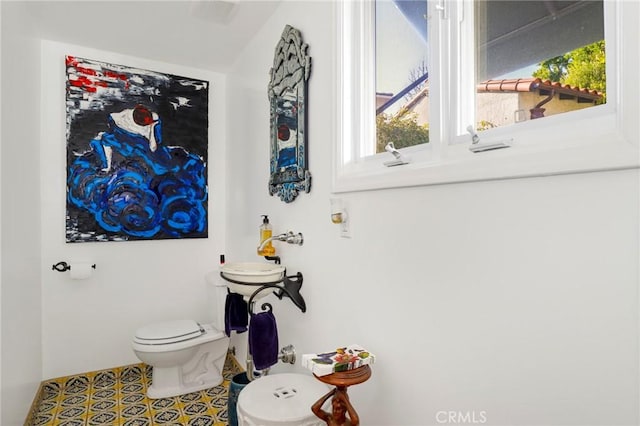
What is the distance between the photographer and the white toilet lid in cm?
228

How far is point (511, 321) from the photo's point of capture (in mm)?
906

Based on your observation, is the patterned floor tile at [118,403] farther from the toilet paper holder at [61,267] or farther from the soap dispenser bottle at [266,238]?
the soap dispenser bottle at [266,238]

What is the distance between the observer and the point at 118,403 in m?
2.33

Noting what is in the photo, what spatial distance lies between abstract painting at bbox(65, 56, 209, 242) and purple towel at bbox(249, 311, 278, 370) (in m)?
1.59

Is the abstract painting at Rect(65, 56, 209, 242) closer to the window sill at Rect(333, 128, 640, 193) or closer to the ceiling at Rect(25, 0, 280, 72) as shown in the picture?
the ceiling at Rect(25, 0, 280, 72)

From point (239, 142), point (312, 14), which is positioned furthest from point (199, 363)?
point (312, 14)

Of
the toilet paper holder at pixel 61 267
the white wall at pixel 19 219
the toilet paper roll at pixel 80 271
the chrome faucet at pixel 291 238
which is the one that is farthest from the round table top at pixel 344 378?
the toilet paper holder at pixel 61 267

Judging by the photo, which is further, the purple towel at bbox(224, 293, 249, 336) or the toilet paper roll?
the toilet paper roll

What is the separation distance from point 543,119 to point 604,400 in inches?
25.6

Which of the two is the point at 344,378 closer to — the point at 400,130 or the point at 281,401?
the point at 281,401

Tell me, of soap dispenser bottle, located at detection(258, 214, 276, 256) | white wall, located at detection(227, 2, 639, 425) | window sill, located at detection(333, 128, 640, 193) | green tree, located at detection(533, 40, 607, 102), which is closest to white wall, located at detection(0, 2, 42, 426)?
soap dispenser bottle, located at detection(258, 214, 276, 256)

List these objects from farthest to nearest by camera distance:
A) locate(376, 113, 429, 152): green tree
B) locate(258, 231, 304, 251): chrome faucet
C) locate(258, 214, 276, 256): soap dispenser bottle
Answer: locate(258, 214, 276, 256): soap dispenser bottle < locate(258, 231, 304, 251): chrome faucet < locate(376, 113, 429, 152): green tree

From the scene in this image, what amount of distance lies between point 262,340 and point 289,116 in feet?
3.91

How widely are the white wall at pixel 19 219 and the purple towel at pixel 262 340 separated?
1097mm
